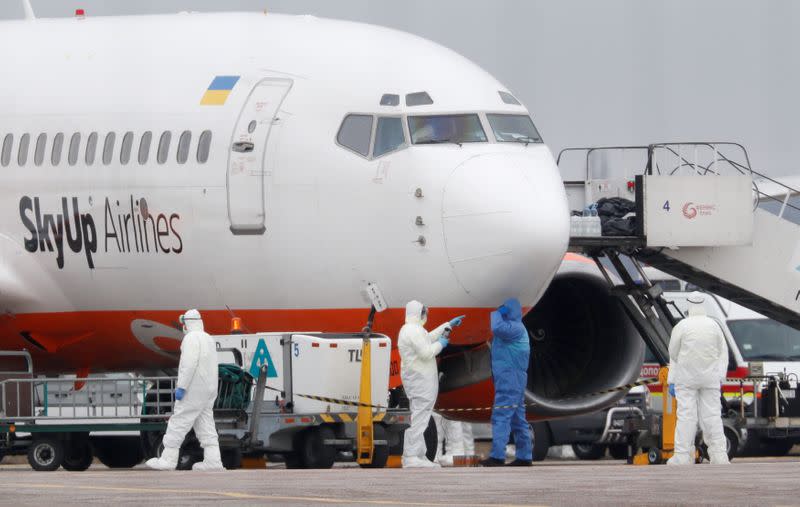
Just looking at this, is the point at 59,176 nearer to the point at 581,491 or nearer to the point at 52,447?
the point at 52,447

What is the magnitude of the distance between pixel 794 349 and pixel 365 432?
16662 millimetres

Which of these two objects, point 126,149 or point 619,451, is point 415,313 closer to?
point 126,149

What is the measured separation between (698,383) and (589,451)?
10.9 m

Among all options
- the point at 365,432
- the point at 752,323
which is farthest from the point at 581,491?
the point at 752,323

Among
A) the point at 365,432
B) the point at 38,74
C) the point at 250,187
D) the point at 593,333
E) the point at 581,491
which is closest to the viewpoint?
the point at 581,491

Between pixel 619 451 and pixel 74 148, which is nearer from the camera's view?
pixel 74 148

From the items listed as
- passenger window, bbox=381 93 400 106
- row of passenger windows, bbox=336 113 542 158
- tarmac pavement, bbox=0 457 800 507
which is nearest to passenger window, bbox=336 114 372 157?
row of passenger windows, bbox=336 113 542 158

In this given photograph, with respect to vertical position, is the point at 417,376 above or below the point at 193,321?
below

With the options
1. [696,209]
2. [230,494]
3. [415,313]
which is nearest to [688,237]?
[696,209]

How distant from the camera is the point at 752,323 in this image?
1348 inches

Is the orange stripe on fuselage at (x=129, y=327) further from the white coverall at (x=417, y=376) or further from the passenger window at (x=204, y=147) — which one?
the passenger window at (x=204, y=147)

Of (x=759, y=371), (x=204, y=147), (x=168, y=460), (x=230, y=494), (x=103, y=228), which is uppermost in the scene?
(x=204, y=147)

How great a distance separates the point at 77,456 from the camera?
21.3 m

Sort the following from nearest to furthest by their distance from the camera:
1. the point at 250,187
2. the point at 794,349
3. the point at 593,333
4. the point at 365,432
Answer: the point at 365,432 < the point at 250,187 < the point at 593,333 < the point at 794,349
